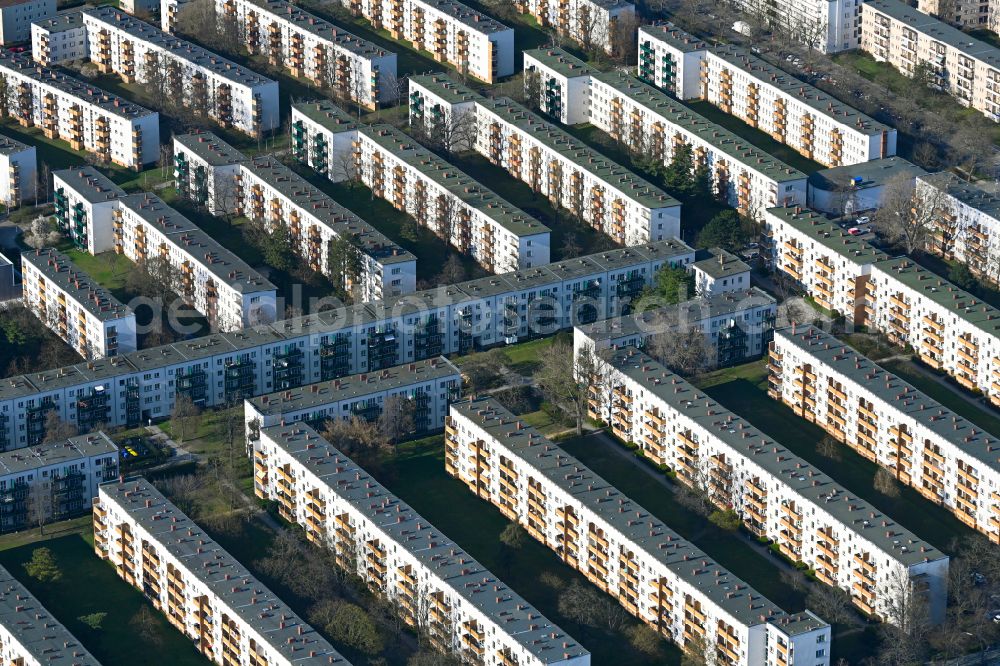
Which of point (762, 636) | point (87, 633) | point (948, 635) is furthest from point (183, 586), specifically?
point (948, 635)

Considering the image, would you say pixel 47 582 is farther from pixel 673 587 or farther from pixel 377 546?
pixel 673 587

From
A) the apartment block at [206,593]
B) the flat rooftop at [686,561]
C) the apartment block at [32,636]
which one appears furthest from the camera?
the flat rooftop at [686,561]

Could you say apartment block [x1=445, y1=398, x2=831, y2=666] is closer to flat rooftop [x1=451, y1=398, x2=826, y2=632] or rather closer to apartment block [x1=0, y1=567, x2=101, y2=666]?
flat rooftop [x1=451, y1=398, x2=826, y2=632]

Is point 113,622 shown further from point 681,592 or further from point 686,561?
point 686,561

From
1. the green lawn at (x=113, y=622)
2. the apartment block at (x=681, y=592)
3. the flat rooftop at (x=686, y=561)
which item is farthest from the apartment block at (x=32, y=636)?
the flat rooftop at (x=686, y=561)

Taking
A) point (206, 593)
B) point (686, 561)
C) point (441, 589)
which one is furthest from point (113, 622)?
point (686, 561)

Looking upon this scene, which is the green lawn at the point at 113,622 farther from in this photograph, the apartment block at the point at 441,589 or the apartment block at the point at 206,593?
the apartment block at the point at 441,589

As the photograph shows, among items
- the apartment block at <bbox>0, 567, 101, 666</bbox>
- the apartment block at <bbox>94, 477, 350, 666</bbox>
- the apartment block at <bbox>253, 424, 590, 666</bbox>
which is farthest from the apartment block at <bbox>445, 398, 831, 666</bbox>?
the apartment block at <bbox>0, 567, 101, 666</bbox>
